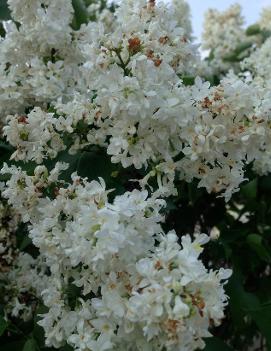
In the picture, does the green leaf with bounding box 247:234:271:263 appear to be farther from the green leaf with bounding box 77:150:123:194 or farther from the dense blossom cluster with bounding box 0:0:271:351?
the green leaf with bounding box 77:150:123:194

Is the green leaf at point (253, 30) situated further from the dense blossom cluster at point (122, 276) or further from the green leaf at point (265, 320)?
the dense blossom cluster at point (122, 276)

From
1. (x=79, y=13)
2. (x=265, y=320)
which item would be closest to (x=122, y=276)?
→ (x=265, y=320)

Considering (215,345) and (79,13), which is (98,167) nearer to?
(215,345)

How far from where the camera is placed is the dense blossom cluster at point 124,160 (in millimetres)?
889

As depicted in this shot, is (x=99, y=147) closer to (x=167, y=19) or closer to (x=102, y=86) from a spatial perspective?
(x=102, y=86)

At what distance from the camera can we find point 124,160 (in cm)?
115

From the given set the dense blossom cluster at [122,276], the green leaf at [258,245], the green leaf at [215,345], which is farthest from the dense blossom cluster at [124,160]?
the green leaf at [258,245]

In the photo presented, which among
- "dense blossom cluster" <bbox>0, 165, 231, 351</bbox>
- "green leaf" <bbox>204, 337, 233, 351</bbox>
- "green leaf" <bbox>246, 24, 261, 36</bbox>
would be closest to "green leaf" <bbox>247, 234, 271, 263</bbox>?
"green leaf" <bbox>204, 337, 233, 351</bbox>

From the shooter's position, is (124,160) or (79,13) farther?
(79,13)

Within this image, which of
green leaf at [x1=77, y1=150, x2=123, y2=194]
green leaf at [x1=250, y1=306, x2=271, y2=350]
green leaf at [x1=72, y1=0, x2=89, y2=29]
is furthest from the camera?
green leaf at [x1=72, y1=0, x2=89, y2=29]

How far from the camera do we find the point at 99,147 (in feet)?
4.25

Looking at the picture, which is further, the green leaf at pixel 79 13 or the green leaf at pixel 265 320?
the green leaf at pixel 79 13

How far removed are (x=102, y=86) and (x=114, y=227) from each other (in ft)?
1.11

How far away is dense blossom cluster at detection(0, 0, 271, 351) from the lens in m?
0.89
